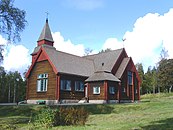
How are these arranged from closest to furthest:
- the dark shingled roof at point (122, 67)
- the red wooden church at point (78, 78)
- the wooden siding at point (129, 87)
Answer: the red wooden church at point (78, 78) → the dark shingled roof at point (122, 67) → the wooden siding at point (129, 87)

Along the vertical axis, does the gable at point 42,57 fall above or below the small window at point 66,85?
above

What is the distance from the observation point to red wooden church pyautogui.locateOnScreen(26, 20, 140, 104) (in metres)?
39.2

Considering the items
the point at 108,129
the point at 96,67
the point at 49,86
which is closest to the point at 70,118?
the point at 108,129

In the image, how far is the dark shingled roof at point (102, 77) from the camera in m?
40.0

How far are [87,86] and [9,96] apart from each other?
47671 mm

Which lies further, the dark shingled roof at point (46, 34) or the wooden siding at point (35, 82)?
the dark shingled roof at point (46, 34)

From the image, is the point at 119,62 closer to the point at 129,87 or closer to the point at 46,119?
the point at 129,87

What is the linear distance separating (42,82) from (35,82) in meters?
1.55

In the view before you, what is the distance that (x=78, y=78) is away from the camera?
41500 mm

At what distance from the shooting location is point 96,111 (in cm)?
2689

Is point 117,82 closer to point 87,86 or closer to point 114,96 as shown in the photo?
point 114,96

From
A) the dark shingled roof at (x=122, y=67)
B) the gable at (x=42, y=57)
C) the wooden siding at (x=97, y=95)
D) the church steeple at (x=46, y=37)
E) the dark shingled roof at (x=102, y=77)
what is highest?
the church steeple at (x=46, y=37)

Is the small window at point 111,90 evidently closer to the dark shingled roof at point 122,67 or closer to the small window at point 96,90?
the small window at point 96,90

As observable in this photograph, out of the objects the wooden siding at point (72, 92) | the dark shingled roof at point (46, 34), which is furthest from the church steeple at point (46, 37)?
the wooden siding at point (72, 92)
